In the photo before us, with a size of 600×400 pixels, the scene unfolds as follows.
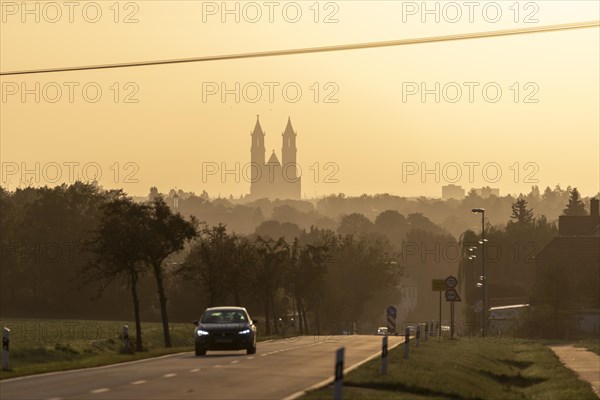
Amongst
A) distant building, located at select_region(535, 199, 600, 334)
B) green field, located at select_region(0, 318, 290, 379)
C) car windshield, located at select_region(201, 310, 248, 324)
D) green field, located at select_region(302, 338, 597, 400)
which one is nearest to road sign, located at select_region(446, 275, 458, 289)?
green field, located at select_region(302, 338, 597, 400)

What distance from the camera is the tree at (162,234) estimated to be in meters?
70.2

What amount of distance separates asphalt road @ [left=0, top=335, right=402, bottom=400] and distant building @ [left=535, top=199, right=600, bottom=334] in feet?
206

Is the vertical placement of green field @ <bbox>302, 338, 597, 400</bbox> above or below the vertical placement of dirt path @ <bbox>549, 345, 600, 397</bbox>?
above

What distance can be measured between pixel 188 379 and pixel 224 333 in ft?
46.2

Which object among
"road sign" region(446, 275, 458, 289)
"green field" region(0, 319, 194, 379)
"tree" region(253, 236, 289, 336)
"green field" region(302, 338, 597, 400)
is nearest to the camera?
"green field" region(302, 338, 597, 400)

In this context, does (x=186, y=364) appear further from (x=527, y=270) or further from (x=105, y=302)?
(x=527, y=270)

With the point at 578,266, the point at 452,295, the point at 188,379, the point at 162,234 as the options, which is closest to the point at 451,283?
the point at 452,295

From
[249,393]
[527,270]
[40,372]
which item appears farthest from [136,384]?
[527,270]

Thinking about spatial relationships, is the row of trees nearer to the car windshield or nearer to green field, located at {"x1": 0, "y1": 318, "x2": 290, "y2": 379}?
green field, located at {"x1": 0, "y1": 318, "x2": 290, "y2": 379}

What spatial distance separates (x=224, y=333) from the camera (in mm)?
47281

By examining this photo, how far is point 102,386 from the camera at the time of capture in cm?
3069

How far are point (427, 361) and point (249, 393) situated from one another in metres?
15.8

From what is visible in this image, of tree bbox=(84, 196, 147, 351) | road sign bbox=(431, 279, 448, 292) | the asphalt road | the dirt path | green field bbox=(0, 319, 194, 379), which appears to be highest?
tree bbox=(84, 196, 147, 351)

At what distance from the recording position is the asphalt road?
2842 centimetres
